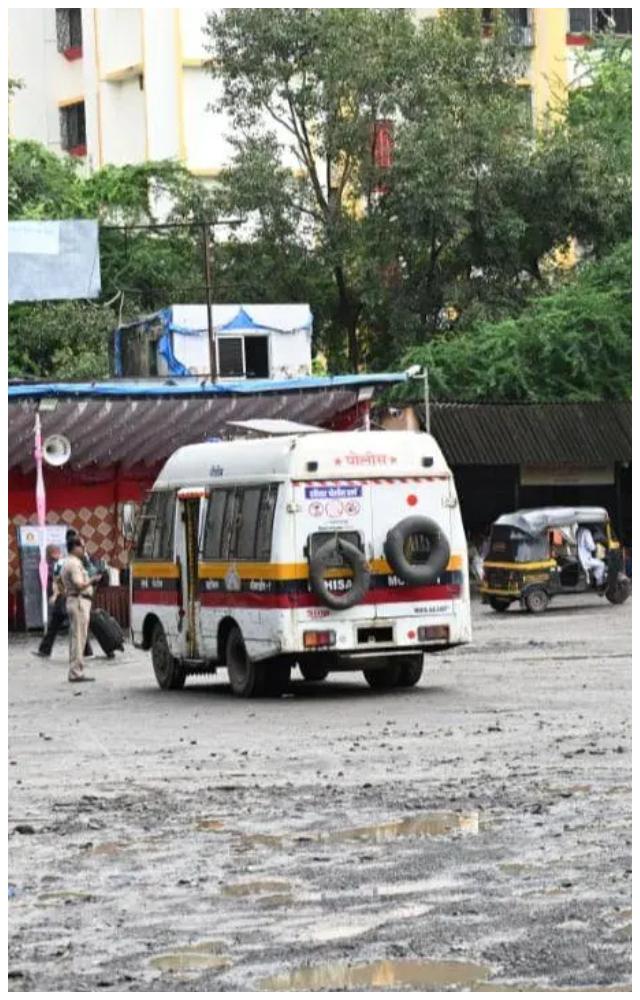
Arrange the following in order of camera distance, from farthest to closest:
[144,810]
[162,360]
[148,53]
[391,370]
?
[148,53] < [391,370] < [162,360] < [144,810]

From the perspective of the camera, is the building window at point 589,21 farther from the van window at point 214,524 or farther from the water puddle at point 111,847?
the water puddle at point 111,847

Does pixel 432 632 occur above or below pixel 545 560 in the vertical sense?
above

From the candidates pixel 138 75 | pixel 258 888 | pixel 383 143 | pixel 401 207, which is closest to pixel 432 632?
pixel 258 888

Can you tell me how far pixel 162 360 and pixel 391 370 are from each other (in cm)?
697

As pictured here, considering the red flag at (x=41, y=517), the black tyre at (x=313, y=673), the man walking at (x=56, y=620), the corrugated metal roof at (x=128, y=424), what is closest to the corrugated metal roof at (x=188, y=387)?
the corrugated metal roof at (x=128, y=424)

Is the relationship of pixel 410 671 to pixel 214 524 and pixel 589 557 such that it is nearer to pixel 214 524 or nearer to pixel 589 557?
pixel 214 524

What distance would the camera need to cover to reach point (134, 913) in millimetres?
10508

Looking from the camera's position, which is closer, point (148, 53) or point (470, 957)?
point (470, 957)

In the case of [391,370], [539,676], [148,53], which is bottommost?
[539,676]

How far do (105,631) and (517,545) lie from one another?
1001cm

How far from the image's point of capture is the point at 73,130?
70.9m

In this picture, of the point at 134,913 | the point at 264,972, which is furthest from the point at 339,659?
the point at 264,972

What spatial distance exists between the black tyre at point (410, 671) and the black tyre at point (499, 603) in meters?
16.2

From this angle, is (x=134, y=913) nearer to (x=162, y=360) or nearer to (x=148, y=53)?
(x=162, y=360)
